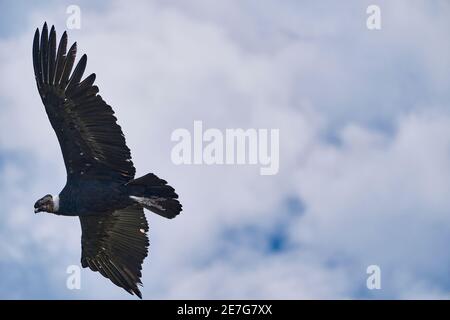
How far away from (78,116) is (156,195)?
5.84ft

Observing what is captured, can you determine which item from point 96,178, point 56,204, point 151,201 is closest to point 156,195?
point 151,201

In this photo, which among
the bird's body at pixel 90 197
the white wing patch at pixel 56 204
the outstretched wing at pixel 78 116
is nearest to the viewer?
the outstretched wing at pixel 78 116

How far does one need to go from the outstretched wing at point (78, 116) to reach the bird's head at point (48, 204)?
1.54 ft

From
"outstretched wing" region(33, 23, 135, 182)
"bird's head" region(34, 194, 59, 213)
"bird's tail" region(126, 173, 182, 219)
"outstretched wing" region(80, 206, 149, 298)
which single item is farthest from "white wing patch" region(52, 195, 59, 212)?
"bird's tail" region(126, 173, 182, 219)

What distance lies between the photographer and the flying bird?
1961cm

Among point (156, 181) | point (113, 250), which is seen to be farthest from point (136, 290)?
point (156, 181)

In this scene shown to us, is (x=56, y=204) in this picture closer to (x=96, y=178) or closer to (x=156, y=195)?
(x=96, y=178)

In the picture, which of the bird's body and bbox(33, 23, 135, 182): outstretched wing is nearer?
bbox(33, 23, 135, 182): outstretched wing

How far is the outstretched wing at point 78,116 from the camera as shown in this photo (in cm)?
1956

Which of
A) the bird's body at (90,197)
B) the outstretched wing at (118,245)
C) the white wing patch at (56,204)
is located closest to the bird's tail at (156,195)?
the bird's body at (90,197)

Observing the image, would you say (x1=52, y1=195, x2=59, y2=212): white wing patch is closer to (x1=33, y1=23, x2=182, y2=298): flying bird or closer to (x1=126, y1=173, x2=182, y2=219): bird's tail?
(x1=33, y1=23, x2=182, y2=298): flying bird

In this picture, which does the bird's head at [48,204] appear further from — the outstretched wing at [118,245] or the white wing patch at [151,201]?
the white wing patch at [151,201]
